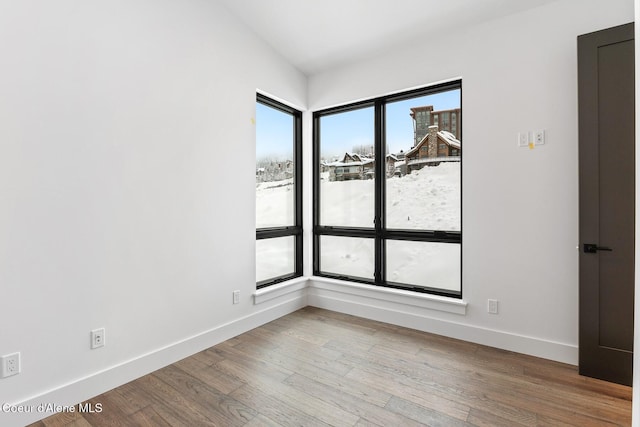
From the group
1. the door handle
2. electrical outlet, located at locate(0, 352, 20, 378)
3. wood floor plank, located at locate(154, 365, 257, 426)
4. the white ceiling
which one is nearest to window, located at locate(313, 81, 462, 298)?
the white ceiling

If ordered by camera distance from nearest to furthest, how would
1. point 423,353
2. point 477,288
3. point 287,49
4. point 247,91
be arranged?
point 423,353, point 477,288, point 247,91, point 287,49

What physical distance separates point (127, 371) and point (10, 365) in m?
0.62

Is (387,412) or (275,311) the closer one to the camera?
(387,412)

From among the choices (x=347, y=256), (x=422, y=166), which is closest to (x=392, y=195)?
(x=422, y=166)

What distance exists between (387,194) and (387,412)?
6.68 ft

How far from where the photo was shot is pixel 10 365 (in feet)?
5.62

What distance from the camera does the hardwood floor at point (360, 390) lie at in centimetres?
179

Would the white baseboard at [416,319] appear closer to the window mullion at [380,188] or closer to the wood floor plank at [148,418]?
the window mullion at [380,188]

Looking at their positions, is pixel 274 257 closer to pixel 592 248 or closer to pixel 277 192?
pixel 277 192

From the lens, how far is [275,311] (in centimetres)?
334

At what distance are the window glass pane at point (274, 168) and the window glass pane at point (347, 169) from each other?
0.37 m

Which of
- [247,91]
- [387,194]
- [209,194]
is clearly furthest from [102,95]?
[387,194]

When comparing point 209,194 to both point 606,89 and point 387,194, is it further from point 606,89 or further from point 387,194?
point 606,89

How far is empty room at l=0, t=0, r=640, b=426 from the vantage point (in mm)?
1833
